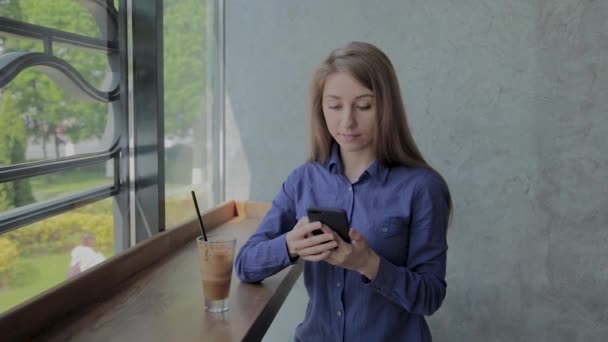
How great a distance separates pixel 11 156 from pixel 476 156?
1819mm

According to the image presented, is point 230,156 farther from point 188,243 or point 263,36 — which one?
point 188,243

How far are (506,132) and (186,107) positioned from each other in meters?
1.44

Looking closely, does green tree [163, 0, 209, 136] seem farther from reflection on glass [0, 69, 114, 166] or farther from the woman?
the woman

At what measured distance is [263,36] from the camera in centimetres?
260

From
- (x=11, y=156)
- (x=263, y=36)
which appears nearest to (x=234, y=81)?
(x=263, y=36)

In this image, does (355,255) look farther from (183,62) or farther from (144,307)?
(183,62)

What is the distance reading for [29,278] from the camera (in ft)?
5.07

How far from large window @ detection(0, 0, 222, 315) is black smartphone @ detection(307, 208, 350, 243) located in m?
0.71

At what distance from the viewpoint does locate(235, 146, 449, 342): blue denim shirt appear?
1.20 meters

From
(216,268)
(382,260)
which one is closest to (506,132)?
(382,260)

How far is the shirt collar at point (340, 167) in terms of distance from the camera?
4.31 ft

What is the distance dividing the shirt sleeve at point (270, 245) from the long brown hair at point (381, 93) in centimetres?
26

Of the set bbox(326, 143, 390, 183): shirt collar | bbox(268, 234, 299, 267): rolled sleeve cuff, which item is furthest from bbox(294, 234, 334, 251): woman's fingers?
bbox(326, 143, 390, 183): shirt collar

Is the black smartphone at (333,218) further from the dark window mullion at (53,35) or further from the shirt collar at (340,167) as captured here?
the dark window mullion at (53,35)
